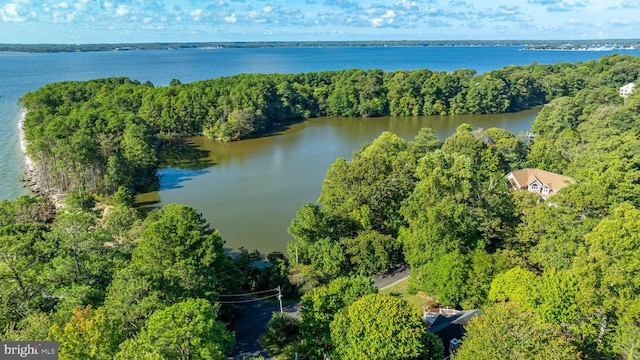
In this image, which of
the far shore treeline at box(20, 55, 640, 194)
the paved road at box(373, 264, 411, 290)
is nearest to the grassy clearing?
the paved road at box(373, 264, 411, 290)

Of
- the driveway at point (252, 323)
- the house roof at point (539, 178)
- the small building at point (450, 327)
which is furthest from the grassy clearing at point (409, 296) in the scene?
the house roof at point (539, 178)

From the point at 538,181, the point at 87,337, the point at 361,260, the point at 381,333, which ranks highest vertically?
the point at 87,337

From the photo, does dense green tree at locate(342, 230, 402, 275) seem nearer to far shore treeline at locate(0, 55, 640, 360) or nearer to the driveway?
far shore treeline at locate(0, 55, 640, 360)

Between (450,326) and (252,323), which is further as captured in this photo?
(252,323)

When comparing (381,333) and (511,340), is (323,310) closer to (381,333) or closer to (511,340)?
(381,333)

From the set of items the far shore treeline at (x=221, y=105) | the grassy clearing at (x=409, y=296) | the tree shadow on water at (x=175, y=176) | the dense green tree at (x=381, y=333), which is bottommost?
the grassy clearing at (x=409, y=296)

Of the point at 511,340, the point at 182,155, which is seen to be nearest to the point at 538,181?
the point at 511,340

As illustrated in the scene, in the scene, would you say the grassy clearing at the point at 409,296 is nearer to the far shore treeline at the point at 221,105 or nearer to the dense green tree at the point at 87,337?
the dense green tree at the point at 87,337

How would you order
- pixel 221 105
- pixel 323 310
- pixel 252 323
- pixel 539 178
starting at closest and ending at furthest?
1. pixel 323 310
2. pixel 252 323
3. pixel 539 178
4. pixel 221 105
